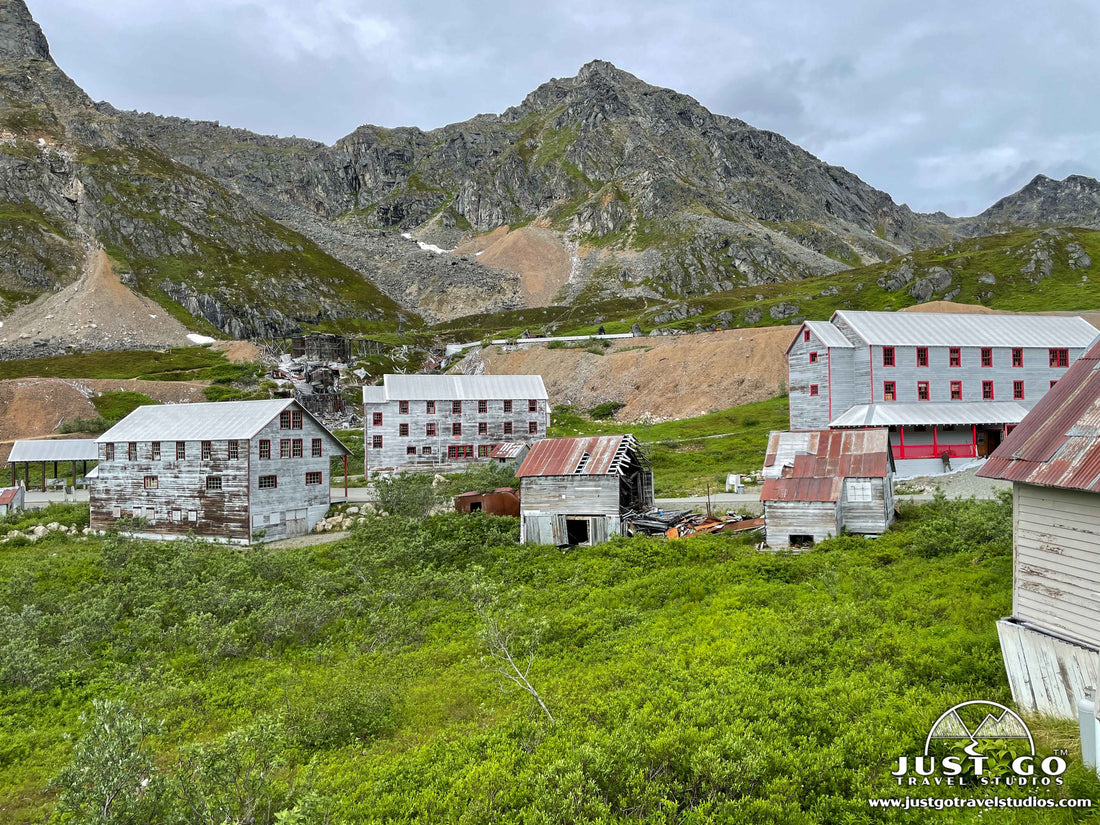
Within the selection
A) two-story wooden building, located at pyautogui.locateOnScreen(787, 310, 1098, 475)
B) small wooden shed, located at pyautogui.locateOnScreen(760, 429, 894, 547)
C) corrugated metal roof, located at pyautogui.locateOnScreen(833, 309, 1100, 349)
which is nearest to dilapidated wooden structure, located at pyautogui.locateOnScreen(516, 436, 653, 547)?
small wooden shed, located at pyautogui.locateOnScreen(760, 429, 894, 547)

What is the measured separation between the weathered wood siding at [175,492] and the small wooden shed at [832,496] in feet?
97.8

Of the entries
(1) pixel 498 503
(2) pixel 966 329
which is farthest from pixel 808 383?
(1) pixel 498 503

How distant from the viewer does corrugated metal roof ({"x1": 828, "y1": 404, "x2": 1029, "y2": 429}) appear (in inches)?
1719

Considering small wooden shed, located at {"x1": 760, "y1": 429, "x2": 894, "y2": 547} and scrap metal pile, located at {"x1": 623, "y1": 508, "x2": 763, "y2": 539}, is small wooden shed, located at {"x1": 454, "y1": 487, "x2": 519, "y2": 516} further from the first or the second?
small wooden shed, located at {"x1": 760, "y1": 429, "x2": 894, "y2": 547}

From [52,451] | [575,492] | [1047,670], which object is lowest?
[1047,670]

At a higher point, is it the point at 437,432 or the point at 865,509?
the point at 437,432

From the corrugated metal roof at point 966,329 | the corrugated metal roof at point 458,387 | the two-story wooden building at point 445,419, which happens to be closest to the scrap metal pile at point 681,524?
the corrugated metal roof at point 966,329

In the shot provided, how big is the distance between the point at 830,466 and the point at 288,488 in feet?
104

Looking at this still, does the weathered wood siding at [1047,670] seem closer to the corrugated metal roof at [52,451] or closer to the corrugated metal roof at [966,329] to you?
the corrugated metal roof at [966,329]

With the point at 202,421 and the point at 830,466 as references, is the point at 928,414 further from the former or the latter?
the point at 202,421

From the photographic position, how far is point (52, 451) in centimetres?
5494

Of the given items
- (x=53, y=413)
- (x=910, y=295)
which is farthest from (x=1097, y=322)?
(x=53, y=413)

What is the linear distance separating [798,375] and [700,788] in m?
45.6

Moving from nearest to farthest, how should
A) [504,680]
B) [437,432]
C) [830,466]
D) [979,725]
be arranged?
[979,725] < [504,680] < [830,466] < [437,432]
